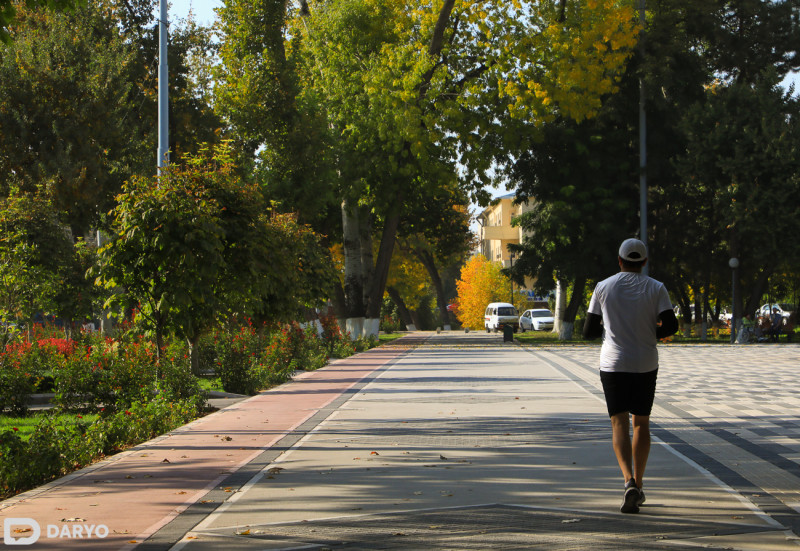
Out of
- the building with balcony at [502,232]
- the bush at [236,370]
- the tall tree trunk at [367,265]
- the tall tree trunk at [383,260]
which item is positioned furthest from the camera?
the building with balcony at [502,232]

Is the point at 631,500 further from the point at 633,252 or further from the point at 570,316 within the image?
the point at 570,316

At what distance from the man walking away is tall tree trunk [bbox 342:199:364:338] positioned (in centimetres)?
3498

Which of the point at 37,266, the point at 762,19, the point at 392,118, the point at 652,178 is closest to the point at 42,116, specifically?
the point at 37,266

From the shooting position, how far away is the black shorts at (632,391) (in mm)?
7367

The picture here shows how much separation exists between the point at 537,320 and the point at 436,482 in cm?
6050

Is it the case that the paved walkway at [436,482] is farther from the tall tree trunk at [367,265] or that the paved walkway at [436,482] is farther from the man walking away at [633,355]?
the tall tree trunk at [367,265]

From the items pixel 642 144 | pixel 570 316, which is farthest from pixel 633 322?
pixel 570 316

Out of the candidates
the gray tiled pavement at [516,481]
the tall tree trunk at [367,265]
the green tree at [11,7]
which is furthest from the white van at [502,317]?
the green tree at [11,7]

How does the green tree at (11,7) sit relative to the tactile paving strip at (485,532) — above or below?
above

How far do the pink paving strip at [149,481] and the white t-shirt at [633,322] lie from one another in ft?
11.0

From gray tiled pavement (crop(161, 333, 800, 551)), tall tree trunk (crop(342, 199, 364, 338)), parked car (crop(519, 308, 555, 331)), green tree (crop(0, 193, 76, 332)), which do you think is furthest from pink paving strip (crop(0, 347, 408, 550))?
parked car (crop(519, 308, 555, 331))

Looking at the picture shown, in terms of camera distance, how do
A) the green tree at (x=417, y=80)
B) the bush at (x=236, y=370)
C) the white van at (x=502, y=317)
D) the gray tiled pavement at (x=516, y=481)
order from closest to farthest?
the gray tiled pavement at (x=516, y=481)
the bush at (x=236, y=370)
the green tree at (x=417, y=80)
the white van at (x=502, y=317)

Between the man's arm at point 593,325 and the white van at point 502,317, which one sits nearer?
the man's arm at point 593,325

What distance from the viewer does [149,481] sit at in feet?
28.1
